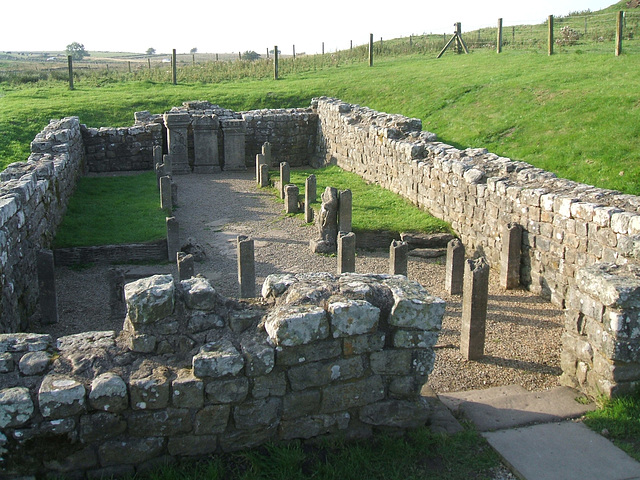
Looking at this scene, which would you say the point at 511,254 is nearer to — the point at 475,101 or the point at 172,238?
the point at 172,238

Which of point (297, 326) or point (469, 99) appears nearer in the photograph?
point (297, 326)

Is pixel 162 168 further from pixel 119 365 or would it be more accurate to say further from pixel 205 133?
pixel 119 365

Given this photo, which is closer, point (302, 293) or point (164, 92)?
point (302, 293)

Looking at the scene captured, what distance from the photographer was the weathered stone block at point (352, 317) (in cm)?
563

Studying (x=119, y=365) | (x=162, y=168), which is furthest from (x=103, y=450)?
(x=162, y=168)

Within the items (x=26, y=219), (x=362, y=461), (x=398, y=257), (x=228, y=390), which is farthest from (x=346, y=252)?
(x=228, y=390)

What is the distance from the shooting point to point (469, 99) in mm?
23688

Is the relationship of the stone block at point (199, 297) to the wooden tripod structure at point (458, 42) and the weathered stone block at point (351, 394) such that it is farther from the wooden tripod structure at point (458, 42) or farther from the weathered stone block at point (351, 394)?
the wooden tripod structure at point (458, 42)

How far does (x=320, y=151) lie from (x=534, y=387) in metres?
19.0

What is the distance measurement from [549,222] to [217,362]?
7469 millimetres

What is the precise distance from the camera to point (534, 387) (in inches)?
309

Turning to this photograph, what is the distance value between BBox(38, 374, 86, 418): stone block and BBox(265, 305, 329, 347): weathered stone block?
1624 mm

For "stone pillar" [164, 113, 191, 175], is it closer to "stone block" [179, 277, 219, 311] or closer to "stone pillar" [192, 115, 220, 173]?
"stone pillar" [192, 115, 220, 173]

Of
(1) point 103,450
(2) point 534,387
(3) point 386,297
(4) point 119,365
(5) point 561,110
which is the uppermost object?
(5) point 561,110
